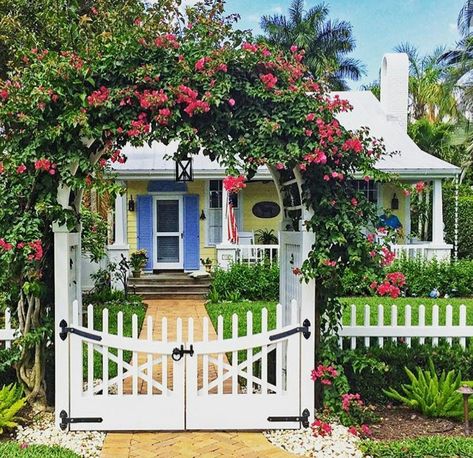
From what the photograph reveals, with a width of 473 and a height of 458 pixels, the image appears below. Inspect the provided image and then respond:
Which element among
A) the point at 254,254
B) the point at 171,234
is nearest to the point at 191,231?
the point at 171,234

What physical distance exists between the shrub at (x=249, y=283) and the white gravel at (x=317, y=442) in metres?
7.09

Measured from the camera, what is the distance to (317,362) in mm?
4828

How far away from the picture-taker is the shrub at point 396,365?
5.25m

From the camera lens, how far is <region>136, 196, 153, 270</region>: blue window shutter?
14289 mm

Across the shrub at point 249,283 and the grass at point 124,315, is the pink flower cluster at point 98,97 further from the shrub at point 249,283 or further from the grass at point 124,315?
the shrub at point 249,283

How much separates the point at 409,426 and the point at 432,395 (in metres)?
0.36

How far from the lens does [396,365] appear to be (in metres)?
5.31

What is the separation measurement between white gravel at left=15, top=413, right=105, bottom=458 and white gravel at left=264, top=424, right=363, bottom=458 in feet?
4.58

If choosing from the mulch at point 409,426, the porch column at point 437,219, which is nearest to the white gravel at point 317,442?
the mulch at point 409,426

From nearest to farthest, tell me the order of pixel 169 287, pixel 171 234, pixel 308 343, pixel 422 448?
pixel 422 448
pixel 308 343
pixel 169 287
pixel 171 234

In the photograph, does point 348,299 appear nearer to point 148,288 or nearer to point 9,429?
point 148,288

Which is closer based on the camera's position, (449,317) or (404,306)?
(449,317)

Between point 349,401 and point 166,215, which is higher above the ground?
point 166,215

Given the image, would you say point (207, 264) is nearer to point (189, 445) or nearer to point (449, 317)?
point (449, 317)
